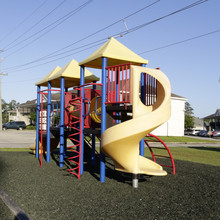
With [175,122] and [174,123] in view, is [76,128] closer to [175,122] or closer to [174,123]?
[174,123]

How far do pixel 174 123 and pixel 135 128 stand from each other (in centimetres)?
3316

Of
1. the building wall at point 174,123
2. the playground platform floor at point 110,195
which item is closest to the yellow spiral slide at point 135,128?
the playground platform floor at point 110,195

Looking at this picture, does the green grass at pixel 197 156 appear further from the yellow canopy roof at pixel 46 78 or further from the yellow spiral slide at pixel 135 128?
the yellow canopy roof at pixel 46 78

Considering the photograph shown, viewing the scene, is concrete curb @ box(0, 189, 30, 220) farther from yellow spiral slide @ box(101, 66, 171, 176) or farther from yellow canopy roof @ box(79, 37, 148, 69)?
yellow canopy roof @ box(79, 37, 148, 69)

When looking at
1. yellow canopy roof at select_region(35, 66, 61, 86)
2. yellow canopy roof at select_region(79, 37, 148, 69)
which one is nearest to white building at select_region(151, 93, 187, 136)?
yellow canopy roof at select_region(35, 66, 61, 86)

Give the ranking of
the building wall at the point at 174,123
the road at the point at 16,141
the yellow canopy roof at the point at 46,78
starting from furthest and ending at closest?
the building wall at the point at 174,123, the road at the point at 16,141, the yellow canopy roof at the point at 46,78

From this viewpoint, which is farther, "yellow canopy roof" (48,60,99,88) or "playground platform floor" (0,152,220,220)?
"yellow canopy roof" (48,60,99,88)

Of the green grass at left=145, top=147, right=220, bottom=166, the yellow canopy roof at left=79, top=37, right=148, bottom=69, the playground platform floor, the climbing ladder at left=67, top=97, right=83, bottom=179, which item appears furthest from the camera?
the green grass at left=145, top=147, right=220, bottom=166

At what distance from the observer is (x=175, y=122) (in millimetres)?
38625

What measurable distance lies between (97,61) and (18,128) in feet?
137

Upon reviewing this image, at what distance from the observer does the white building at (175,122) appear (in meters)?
37.5

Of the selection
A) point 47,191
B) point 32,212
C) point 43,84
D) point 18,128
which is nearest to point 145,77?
point 47,191

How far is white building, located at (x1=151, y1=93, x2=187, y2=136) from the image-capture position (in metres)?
37.5

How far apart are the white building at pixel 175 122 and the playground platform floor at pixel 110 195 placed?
1112 inches
